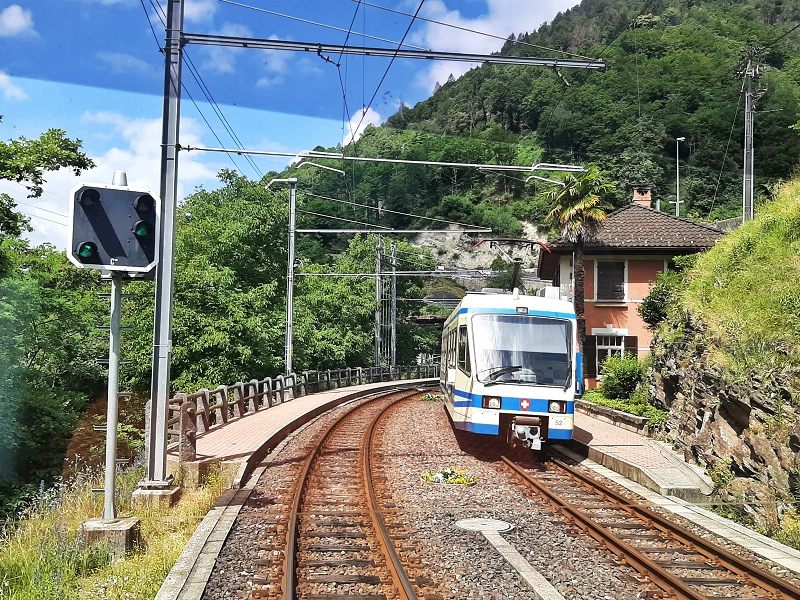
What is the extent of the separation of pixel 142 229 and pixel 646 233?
93.0 feet

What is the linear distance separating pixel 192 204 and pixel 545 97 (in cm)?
5600

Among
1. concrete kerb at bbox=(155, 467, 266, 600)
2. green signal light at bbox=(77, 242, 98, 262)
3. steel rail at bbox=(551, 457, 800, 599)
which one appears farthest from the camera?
green signal light at bbox=(77, 242, 98, 262)

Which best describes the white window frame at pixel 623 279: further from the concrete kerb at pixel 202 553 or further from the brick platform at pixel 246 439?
the concrete kerb at pixel 202 553

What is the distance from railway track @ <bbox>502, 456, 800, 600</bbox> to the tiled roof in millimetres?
21540

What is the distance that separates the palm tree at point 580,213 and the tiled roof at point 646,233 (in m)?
0.98

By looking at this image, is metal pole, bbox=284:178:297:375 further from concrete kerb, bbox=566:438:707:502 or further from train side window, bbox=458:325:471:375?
concrete kerb, bbox=566:438:707:502

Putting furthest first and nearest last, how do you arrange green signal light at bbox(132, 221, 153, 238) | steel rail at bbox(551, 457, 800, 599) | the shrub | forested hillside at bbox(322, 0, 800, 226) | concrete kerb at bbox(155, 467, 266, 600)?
forested hillside at bbox(322, 0, 800, 226) → the shrub → green signal light at bbox(132, 221, 153, 238) → steel rail at bbox(551, 457, 800, 599) → concrete kerb at bbox(155, 467, 266, 600)

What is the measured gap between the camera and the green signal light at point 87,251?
7684 millimetres

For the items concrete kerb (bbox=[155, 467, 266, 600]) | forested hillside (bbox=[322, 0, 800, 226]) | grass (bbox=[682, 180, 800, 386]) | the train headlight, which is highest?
forested hillside (bbox=[322, 0, 800, 226])

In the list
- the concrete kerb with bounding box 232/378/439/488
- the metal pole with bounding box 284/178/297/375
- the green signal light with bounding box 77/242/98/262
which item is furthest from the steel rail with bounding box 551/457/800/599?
the metal pole with bounding box 284/178/297/375

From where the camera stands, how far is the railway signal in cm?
771

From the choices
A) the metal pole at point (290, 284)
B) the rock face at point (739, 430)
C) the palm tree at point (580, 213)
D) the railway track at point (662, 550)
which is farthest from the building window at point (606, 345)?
the railway track at point (662, 550)

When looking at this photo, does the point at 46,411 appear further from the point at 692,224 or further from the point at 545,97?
the point at 545,97

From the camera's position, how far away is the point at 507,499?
1083cm
